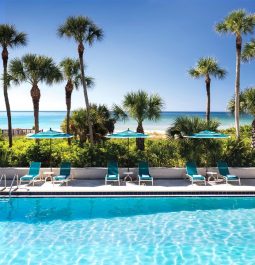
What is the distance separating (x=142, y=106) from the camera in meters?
19.8

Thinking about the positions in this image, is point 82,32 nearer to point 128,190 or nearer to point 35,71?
point 35,71

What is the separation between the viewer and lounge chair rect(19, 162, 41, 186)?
14809 millimetres

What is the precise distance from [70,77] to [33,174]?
48.7 feet

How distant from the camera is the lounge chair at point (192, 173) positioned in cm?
1496

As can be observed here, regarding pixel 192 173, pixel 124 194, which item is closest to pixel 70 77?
pixel 192 173

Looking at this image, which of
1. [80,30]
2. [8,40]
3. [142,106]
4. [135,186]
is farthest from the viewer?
[8,40]

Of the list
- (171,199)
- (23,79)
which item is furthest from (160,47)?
(171,199)

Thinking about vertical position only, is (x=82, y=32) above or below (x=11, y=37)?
below

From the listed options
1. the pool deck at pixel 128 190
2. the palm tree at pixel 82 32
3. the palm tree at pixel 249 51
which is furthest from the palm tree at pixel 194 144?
the palm tree at pixel 249 51

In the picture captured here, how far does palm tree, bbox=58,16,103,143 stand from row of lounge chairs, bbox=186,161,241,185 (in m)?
8.82

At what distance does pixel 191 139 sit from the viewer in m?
17.0

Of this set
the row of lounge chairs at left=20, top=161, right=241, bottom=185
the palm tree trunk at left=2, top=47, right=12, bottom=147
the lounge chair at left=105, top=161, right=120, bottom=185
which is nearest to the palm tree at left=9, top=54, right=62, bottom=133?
the palm tree trunk at left=2, top=47, right=12, bottom=147

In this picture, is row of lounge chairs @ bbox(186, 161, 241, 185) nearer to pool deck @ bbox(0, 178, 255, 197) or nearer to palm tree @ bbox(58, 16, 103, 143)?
pool deck @ bbox(0, 178, 255, 197)

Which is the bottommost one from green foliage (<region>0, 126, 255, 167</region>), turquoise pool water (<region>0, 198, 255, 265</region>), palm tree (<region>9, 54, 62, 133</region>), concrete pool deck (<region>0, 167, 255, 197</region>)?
turquoise pool water (<region>0, 198, 255, 265</region>)
